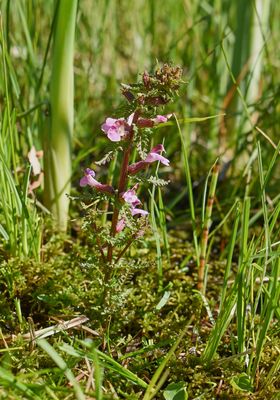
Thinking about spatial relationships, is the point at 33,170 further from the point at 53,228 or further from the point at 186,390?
the point at 186,390

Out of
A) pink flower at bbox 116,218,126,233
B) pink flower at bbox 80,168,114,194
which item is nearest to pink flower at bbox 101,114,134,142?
pink flower at bbox 80,168,114,194

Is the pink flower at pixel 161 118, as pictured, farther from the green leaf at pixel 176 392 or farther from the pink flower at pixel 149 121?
the green leaf at pixel 176 392

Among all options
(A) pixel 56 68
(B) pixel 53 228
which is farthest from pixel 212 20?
(B) pixel 53 228

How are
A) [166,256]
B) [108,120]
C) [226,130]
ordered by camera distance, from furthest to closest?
[226,130]
[166,256]
[108,120]

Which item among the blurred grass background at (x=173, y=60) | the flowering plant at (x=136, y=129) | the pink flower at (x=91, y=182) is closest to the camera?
the flowering plant at (x=136, y=129)

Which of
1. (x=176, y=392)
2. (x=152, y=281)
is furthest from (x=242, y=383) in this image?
(x=152, y=281)

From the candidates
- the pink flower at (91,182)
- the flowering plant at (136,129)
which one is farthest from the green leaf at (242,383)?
the pink flower at (91,182)
